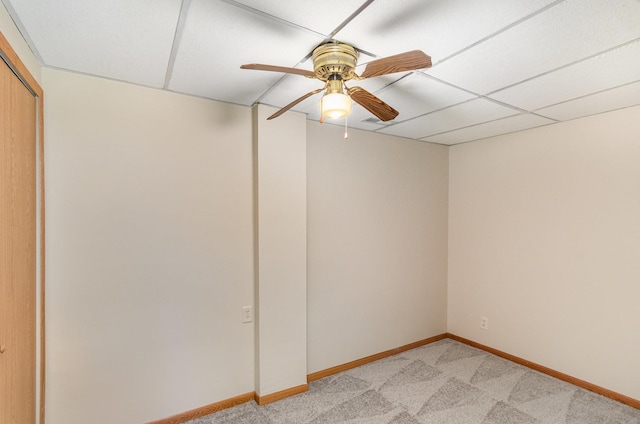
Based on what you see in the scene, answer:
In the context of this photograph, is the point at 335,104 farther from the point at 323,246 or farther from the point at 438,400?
the point at 438,400

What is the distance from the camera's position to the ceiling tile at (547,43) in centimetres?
133

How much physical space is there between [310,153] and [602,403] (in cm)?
326

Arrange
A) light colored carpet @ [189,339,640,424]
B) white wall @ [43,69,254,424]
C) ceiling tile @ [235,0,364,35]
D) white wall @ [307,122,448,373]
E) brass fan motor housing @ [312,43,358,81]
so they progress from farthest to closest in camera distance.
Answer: white wall @ [307,122,448,373], light colored carpet @ [189,339,640,424], white wall @ [43,69,254,424], brass fan motor housing @ [312,43,358,81], ceiling tile @ [235,0,364,35]

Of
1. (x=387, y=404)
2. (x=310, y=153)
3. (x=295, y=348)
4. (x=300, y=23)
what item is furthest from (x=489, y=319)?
(x=300, y=23)

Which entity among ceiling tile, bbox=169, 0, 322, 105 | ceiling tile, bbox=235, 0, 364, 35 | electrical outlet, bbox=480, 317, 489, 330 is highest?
ceiling tile, bbox=169, 0, 322, 105

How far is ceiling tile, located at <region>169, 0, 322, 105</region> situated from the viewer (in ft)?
4.53

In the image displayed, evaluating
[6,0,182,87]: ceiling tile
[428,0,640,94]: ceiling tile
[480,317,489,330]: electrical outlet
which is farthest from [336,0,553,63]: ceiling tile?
[480,317,489,330]: electrical outlet

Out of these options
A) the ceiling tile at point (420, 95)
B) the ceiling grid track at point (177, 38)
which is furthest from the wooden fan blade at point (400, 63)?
the ceiling grid track at point (177, 38)

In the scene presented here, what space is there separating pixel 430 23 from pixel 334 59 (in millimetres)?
465

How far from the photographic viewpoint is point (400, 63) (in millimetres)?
1349

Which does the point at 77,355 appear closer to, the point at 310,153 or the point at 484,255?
the point at 310,153

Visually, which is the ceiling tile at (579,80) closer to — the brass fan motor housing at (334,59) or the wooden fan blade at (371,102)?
the wooden fan blade at (371,102)

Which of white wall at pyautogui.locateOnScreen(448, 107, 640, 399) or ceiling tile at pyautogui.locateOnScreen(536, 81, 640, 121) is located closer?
ceiling tile at pyautogui.locateOnScreen(536, 81, 640, 121)

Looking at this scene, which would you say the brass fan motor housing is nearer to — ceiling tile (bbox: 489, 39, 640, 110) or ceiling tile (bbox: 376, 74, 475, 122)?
ceiling tile (bbox: 376, 74, 475, 122)
